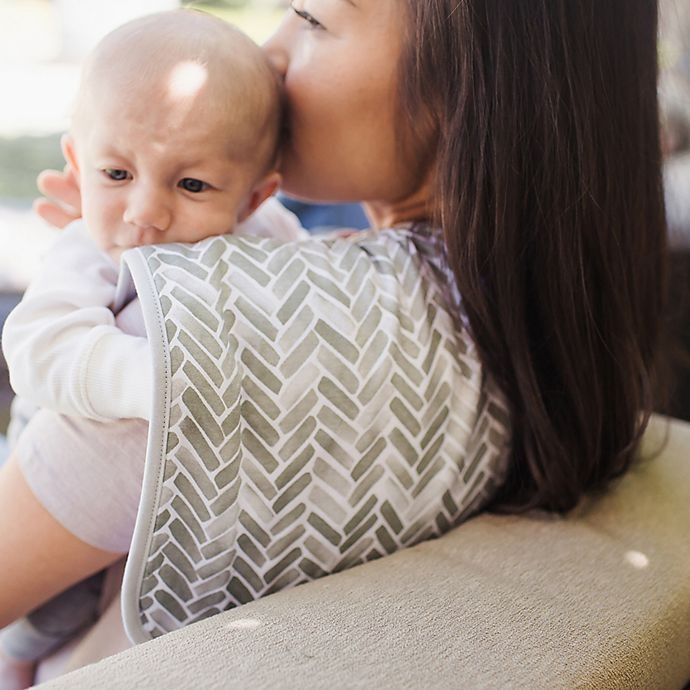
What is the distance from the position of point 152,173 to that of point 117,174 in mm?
45

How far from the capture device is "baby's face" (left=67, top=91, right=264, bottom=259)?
0.96m

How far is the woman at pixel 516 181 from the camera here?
3.12 ft

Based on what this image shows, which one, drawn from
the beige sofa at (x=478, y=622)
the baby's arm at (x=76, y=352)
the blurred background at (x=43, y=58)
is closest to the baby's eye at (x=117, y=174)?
the baby's arm at (x=76, y=352)

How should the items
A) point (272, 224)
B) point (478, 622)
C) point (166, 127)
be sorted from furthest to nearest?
point (272, 224), point (166, 127), point (478, 622)

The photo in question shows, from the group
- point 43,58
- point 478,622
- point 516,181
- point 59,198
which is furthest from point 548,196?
point 43,58

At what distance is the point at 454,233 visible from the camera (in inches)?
39.3

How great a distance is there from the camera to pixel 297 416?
2.85ft

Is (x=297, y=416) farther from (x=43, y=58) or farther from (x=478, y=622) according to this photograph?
(x=43, y=58)

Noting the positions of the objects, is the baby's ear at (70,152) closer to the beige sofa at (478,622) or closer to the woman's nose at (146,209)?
the woman's nose at (146,209)

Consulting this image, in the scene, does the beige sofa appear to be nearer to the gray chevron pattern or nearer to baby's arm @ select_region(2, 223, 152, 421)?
the gray chevron pattern

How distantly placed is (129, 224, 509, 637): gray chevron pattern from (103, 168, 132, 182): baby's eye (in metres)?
0.14

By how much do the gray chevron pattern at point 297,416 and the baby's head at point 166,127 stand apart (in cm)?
12

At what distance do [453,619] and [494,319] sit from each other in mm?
332

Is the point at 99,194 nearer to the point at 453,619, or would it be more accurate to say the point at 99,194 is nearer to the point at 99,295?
the point at 99,295
